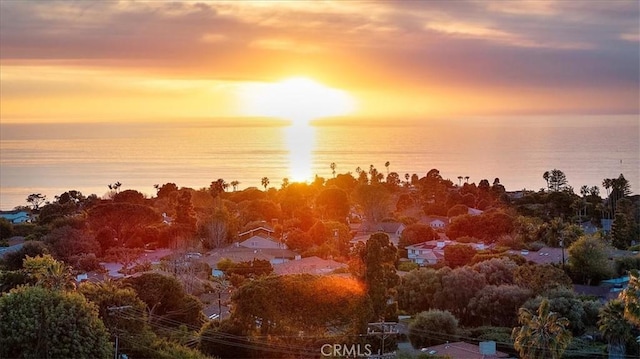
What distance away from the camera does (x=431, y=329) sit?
1630 centimetres

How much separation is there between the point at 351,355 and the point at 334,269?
8.65 m

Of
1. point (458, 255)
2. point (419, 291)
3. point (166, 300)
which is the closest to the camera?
point (166, 300)

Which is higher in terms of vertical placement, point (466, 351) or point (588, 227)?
point (588, 227)

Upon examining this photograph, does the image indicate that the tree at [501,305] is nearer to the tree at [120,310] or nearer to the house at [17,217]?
the tree at [120,310]

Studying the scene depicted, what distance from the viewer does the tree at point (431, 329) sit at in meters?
16.0

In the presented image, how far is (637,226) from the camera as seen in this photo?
2870 cm

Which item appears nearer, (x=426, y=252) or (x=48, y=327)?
(x=48, y=327)

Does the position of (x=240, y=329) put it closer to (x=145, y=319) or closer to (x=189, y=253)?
(x=145, y=319)

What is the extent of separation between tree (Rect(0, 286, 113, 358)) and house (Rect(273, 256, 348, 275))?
10366 millimetres

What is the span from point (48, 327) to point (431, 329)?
8.28m

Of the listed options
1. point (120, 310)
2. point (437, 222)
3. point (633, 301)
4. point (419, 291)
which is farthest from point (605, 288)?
point (437, 222)

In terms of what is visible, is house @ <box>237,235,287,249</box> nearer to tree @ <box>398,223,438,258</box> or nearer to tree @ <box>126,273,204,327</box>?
tree @ <box>398,223,438,258</box>

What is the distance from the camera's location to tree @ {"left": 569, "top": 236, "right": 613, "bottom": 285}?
21891mm

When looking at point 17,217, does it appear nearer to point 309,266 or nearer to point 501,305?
point 309,266
